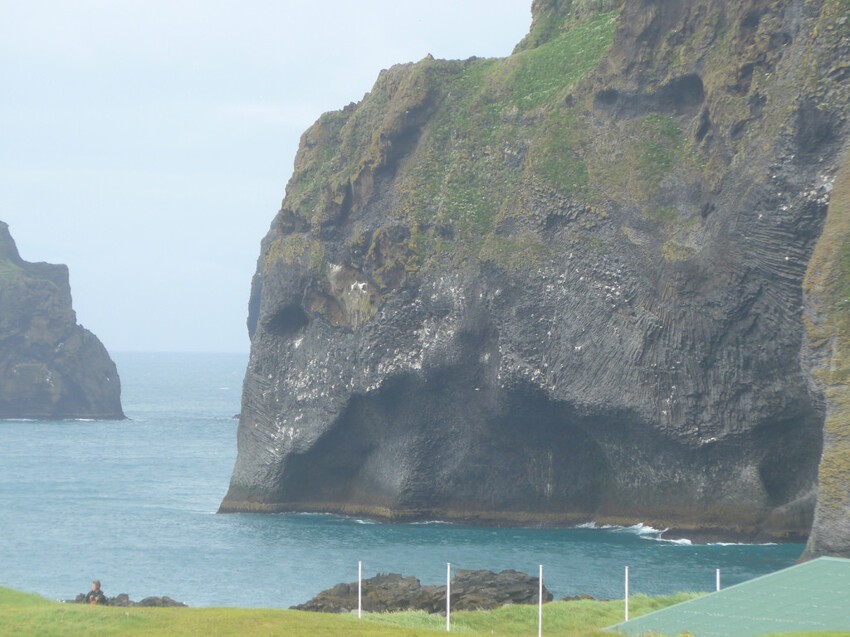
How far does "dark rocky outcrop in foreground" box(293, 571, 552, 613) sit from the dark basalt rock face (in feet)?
377

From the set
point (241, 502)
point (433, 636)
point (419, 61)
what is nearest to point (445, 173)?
point (419, 61)

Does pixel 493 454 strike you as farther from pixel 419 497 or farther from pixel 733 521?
pixel 733 521

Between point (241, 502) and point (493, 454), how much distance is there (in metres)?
16.6

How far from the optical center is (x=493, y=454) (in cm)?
7669

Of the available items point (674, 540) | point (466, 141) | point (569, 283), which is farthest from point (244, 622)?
point (466, 141)

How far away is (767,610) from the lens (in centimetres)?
3709

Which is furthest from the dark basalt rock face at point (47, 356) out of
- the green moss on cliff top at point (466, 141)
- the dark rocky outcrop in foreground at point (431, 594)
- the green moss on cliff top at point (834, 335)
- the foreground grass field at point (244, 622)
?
the foreground grass field at point (244, 622)

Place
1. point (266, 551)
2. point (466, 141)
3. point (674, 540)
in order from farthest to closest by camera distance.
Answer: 1. point (466, 141)
2. point (266, 551)
3. point (674, 540)

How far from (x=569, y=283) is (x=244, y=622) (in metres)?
39.9

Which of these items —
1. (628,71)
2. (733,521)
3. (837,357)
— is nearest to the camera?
(837,357)

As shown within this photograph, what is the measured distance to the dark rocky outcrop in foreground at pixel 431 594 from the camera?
4578 cm

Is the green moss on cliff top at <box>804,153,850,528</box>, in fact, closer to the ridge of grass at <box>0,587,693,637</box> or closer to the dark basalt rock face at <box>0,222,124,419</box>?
the ridge of grass at <box>0,587,693,637</box>

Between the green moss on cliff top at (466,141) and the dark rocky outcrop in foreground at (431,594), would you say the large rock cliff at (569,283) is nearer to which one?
the green moss on cliff top at (466,141)

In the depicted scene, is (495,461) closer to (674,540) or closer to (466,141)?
(674,540)
